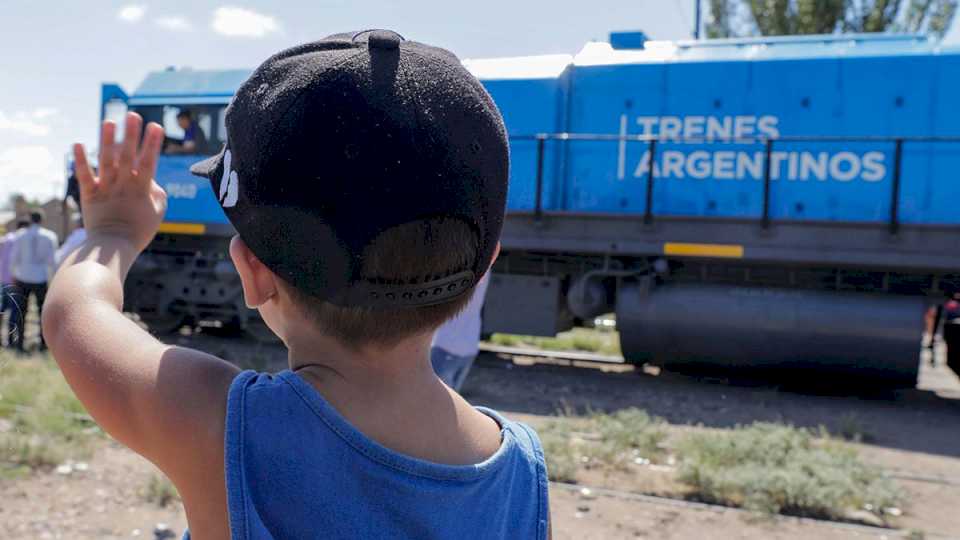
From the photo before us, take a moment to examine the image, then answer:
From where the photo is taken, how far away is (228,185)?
1.04m

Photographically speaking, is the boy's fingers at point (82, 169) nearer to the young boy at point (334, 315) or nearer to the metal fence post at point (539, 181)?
the young boy at point (334, 315)

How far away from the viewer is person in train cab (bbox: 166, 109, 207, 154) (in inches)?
438

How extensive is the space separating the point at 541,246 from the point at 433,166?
346 inches

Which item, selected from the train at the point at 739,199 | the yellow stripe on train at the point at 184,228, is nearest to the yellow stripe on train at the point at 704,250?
the train at the point at 739,199

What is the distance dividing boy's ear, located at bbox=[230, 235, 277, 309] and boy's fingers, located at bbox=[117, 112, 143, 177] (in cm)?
26

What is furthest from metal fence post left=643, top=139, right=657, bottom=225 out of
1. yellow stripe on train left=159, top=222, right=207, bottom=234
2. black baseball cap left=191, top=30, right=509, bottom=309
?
black baseball cap left=191, top=30, right=509, bottom=309

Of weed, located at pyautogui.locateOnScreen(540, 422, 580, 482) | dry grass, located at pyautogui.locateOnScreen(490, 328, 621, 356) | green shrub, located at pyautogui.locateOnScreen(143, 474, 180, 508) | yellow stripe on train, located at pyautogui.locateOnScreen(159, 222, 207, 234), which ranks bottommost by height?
dry grass, located at pyautogui.locateOnScreen(490, 328, 621, 356)

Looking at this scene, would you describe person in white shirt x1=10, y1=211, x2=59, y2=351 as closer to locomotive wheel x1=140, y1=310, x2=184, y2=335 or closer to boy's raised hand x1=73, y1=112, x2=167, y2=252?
locomotive wheel x1=140, y1=310, x2=184, y2=335

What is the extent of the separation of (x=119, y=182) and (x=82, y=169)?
0.19 ft

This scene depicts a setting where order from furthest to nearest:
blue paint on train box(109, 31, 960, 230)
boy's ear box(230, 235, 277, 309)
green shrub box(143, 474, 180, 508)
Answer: blue paint on train box(109, 31, 960, 230), green shrub box(143, 474, 180, 508), boy's ear box(230, 235, 277, 309)

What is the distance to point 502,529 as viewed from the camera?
1134mm

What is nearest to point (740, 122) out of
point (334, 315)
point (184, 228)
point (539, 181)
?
point (539, 181)

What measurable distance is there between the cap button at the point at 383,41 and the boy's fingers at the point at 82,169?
494mm

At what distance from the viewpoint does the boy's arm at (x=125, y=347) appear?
1.00 metres
